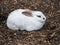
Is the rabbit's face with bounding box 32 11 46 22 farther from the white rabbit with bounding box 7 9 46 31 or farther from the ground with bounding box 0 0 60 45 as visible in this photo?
the ground with bounding box 0 0 60 45

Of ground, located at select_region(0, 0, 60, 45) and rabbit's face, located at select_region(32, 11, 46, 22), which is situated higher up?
rabbit's face, located at select_region(32, 11, 46, 22)

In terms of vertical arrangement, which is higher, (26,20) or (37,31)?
(26,20)

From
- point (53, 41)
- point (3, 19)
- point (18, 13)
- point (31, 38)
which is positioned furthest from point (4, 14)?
point (53, 41)

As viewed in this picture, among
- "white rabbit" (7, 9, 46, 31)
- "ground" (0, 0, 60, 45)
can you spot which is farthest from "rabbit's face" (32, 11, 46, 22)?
"ground" (0, 0, 60, 45)

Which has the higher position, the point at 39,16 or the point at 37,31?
the point at 39,16

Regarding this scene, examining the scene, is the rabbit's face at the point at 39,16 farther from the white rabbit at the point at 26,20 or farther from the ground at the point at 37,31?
the ground at the point at 37,31

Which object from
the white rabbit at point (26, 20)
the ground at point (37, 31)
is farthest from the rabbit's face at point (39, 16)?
the ground at point (37, 31)

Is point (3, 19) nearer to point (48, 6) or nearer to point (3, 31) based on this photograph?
point (3, 31)
